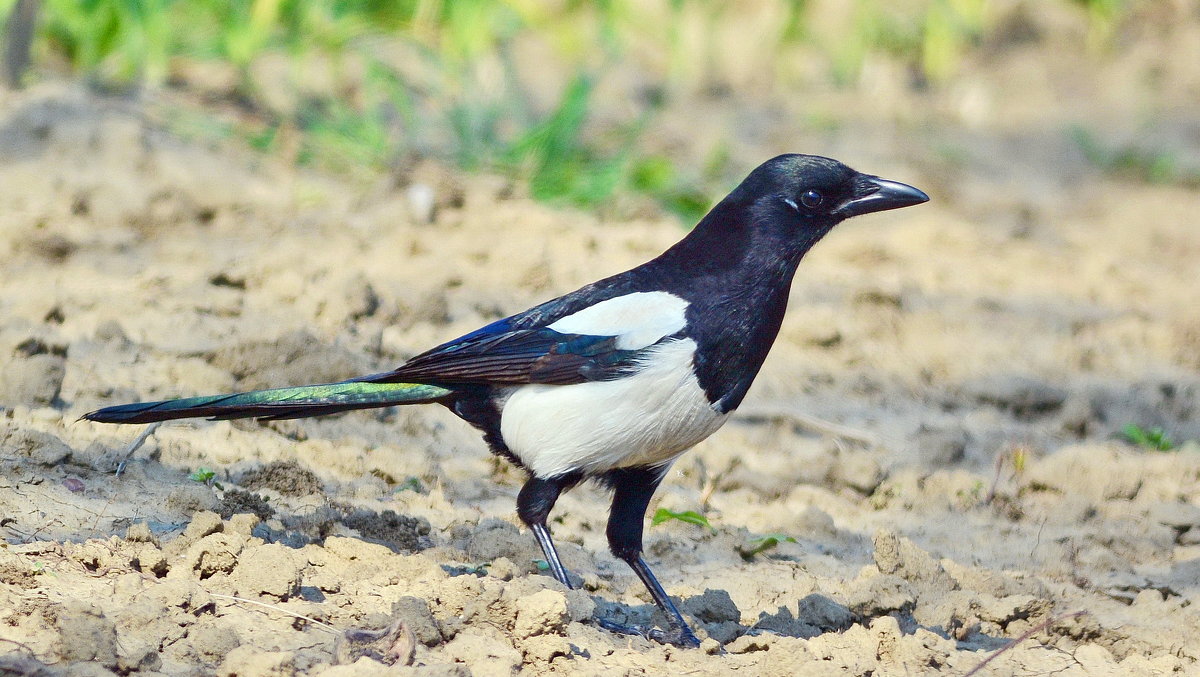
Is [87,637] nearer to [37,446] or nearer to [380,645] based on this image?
[380,645]

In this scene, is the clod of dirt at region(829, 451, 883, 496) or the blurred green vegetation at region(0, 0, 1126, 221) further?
the blurred green vegetation at region(0, 0, 1126, 221)

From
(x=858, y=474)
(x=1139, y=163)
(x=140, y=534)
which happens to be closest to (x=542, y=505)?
(x=140, y=534)

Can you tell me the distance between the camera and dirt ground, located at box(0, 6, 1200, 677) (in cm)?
281

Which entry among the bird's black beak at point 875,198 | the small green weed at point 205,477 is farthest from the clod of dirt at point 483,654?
the bird's black beak at point 875,198

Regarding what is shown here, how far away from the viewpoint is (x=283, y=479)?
3.49 metres

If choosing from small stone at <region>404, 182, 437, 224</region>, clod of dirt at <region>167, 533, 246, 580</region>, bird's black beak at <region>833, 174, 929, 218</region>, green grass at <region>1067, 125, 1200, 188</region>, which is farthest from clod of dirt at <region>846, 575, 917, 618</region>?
green grass at <region>1067, 125, 1200, 188</region>

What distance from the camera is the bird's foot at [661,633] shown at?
3057mm

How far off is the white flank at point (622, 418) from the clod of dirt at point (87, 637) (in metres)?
1.12

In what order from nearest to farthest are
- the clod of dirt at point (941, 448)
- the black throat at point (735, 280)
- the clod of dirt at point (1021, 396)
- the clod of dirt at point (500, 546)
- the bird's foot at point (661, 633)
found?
the bird's foot at point (661, 633), the black throat at point (735, 280), the clod of dirt at point (500, 546), the clod of dirt at point (941, 448), the clod of dirt at point (1021, 396)

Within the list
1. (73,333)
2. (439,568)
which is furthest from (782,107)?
(439,568)

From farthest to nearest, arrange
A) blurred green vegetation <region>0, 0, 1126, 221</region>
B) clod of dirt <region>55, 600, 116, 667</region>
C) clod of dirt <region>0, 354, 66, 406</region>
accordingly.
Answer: blurred green vegetation <region>0, 0, 1126, 221</region> → clod of dirt <region>0, 354, 66, 406</region> → clod of dirt <region>55, 600, 116, 667</region>

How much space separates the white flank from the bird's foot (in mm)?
376

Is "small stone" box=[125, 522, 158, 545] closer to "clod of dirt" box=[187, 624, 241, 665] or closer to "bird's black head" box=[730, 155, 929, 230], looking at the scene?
"clod of dirt" box=[187, 624, 241, 665]

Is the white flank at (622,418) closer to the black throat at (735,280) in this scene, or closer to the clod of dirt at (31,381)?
the black throat at (735,280)
